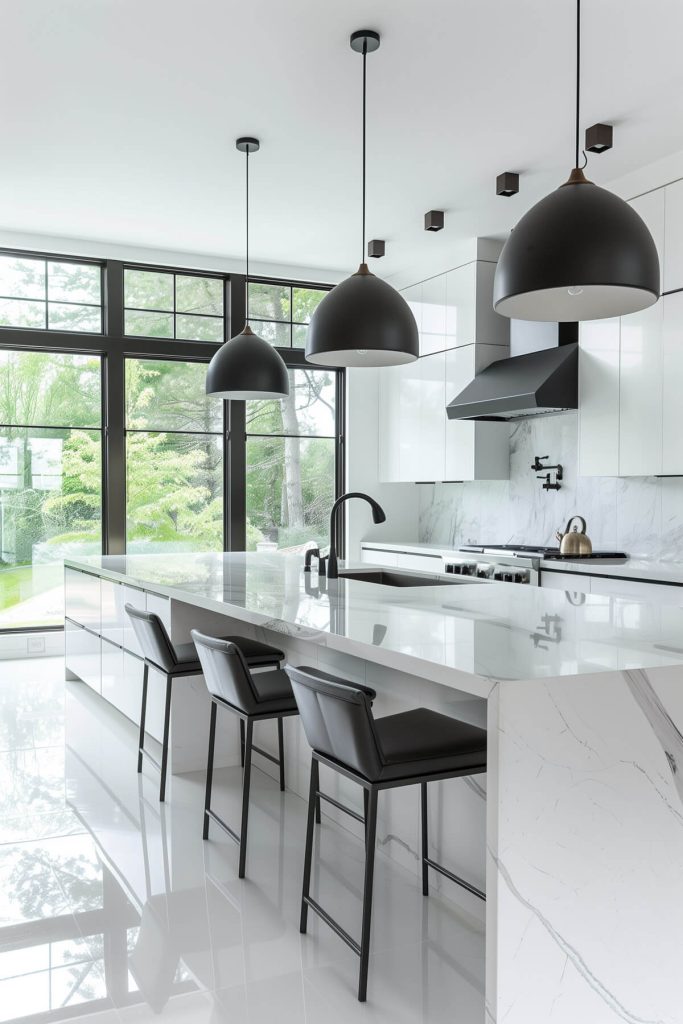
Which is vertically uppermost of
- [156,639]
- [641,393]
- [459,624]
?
[641,393]

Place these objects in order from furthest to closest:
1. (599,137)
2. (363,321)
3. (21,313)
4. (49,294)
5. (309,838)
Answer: (49,294), (21,313), (599,137), (363,321), (309,838)

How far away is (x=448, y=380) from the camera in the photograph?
6586 millimetres

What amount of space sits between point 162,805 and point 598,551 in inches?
132

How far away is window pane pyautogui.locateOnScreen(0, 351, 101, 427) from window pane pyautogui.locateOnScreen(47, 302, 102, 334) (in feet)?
0.65

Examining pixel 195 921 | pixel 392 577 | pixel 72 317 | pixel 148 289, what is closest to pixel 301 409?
pixel 148 289

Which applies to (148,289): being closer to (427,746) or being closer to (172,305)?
(172,305)

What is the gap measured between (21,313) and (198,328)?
1307mm

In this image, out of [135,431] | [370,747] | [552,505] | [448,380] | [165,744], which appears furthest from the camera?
[135,431]

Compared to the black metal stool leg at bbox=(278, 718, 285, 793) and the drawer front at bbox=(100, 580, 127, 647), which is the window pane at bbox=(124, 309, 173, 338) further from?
the black metal stool leg at bbox=(278, 718, 285, 793)

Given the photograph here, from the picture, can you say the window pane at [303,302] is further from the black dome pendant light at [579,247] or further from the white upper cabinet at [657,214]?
the black dome pendant light at [579,247]

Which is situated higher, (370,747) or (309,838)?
(370,747)

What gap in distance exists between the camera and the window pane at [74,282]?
647cm

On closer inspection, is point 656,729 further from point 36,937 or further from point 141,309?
point 141,309

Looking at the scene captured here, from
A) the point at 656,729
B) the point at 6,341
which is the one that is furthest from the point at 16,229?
the point at 656,729
